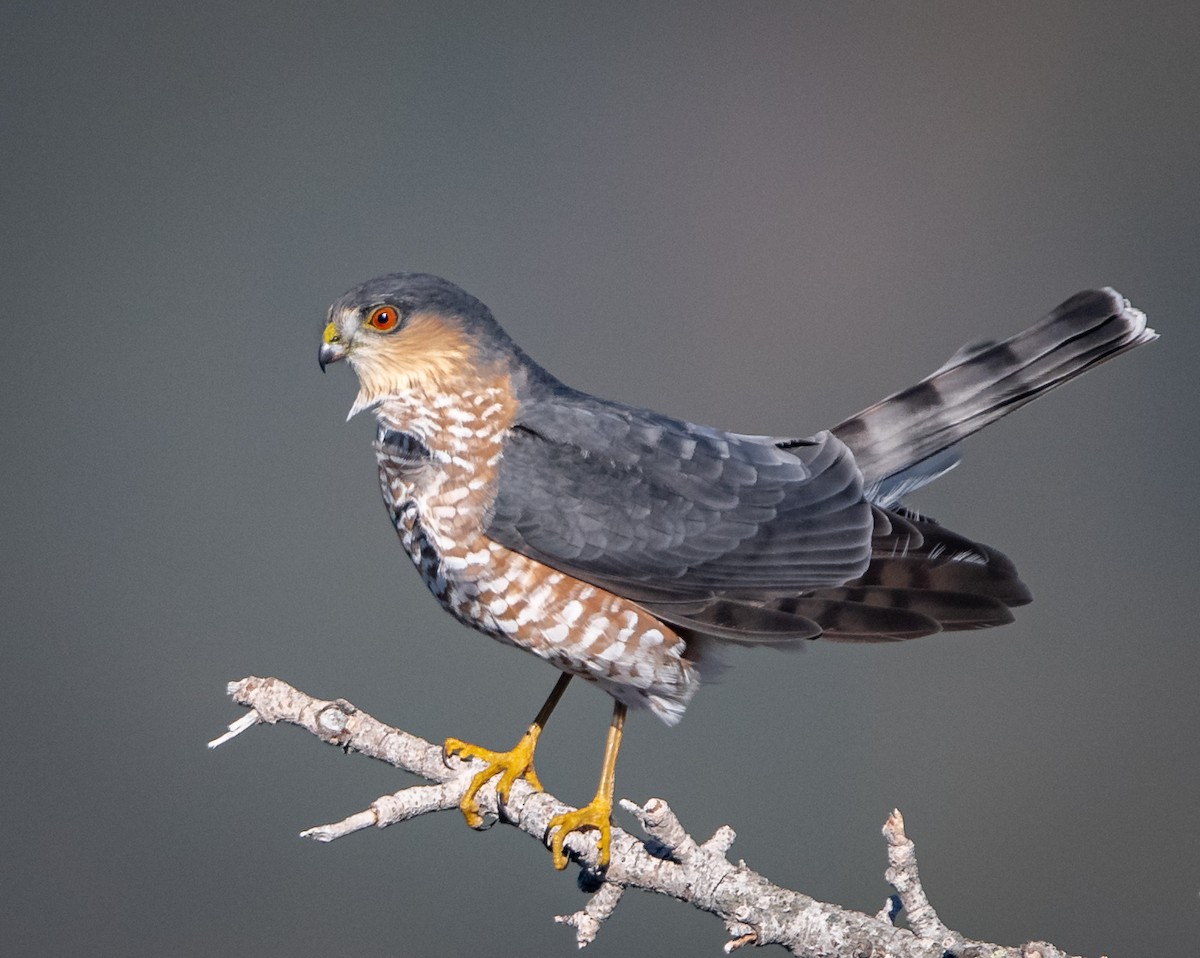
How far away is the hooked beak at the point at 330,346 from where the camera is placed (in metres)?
1.97

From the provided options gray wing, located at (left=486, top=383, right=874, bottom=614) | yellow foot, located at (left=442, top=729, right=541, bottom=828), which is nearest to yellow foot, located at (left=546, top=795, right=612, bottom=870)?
yellow foot, located at (left=442, top=729, right=541, bottom=828)

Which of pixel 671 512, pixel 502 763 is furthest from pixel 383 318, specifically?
pixel 502 763

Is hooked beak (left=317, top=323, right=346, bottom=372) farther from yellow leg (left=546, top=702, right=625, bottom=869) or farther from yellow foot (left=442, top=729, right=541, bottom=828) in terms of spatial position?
yellow leg (left=546, top=702, right=625, bottom=869)

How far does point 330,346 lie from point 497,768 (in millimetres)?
816

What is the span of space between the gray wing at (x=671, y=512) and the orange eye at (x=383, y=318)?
27 cm

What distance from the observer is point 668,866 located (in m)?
1.80

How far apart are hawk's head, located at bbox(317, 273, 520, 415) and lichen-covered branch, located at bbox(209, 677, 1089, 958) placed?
0.56 metres

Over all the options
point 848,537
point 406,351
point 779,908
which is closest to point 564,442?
point 406,351

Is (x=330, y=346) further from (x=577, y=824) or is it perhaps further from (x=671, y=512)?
(x=577, y=824)

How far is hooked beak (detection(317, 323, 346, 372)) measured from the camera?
77.4 inches

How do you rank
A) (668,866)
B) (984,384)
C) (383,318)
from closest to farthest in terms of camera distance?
(668,866) → (383,318) → (984,384)

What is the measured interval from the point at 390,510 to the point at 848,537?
0.77 meters

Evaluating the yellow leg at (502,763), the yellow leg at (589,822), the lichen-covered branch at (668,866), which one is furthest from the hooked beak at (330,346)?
the yellow leg at (589,822)

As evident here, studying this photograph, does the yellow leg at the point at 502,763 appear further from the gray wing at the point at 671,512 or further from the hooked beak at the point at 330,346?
the hooked beak at the point at 330,346
